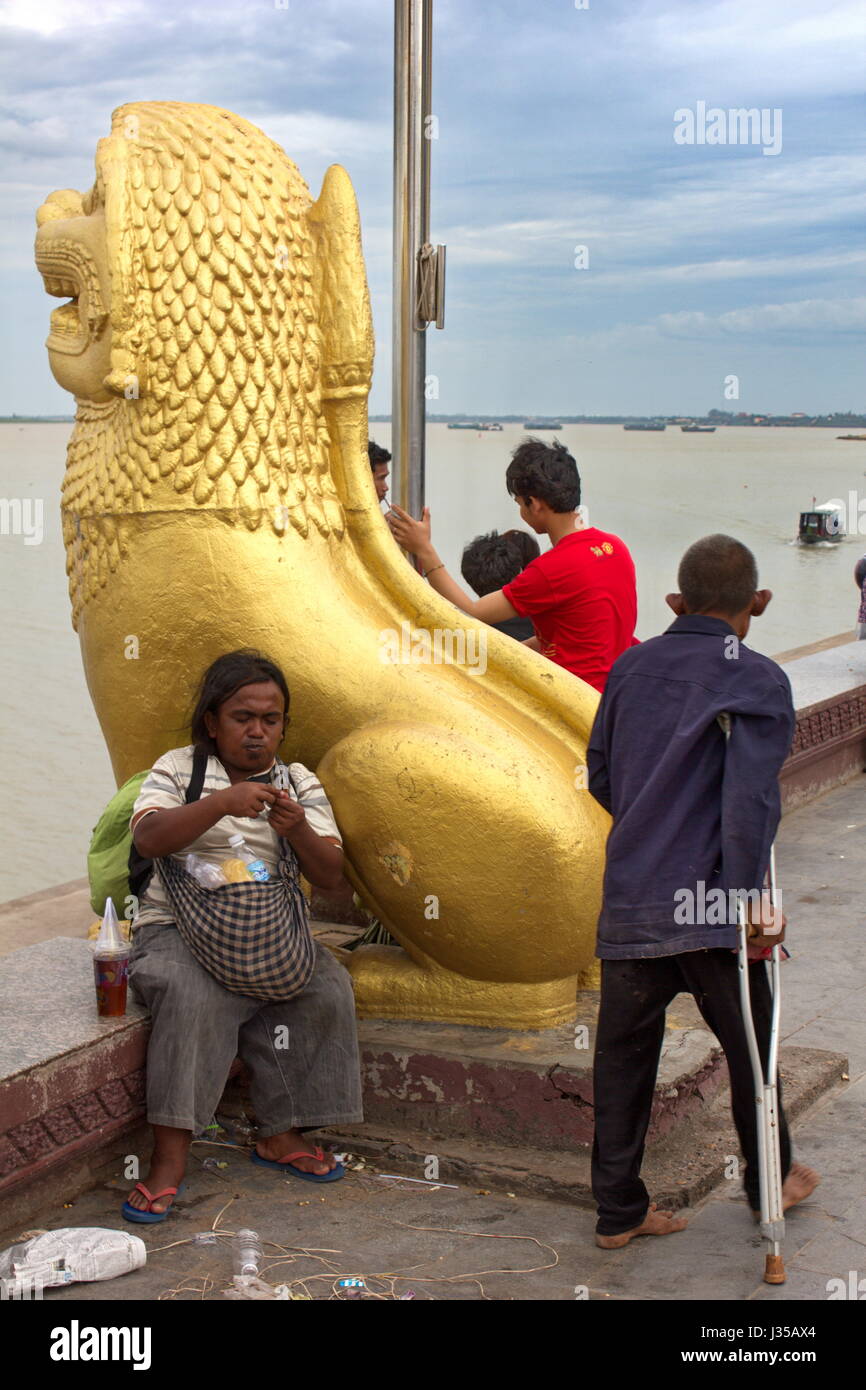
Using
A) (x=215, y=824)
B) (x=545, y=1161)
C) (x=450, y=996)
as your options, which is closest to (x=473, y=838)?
(x=450, y=996)

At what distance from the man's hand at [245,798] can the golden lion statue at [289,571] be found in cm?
40

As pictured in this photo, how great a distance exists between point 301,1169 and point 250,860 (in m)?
0.67

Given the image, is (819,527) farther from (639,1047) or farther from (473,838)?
(639,1047)

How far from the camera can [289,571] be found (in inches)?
127

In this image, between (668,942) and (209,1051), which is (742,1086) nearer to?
(668,942)

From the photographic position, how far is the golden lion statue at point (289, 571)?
10.2 feet

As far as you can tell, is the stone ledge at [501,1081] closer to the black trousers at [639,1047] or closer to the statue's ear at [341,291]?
the black trousers at [639,1047]

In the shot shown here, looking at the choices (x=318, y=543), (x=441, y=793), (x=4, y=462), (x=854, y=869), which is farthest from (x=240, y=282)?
(x=4, y=462)

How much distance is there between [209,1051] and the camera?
2961 millimetres

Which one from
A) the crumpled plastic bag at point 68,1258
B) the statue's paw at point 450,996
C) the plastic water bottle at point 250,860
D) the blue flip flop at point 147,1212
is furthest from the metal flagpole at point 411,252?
the crumpled plastic bag at point 68,1258

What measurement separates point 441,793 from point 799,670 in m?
5.47

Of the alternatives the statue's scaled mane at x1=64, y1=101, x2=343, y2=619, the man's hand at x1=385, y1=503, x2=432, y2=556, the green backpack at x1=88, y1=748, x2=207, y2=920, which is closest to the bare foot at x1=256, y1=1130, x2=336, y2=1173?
the green backpack at x1=88, y1=748, x2=207, y2=920

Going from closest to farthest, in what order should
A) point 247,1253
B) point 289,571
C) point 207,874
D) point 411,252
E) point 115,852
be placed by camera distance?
point 247,1253
point 207,874
point 289,571
point 115,852
point 411,252

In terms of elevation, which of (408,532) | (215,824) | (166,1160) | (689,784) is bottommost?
(166,1160)
